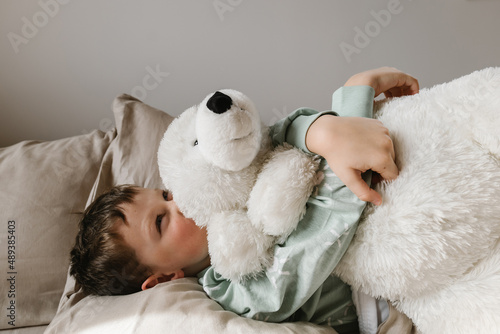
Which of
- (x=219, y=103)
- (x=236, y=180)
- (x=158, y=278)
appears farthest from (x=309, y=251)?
(x=158, y=278)

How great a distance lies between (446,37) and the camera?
137 cm

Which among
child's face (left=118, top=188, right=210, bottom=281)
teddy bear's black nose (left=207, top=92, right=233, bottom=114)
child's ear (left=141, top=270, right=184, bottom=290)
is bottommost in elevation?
child's ear (left=141, top=270, right=184, bottom=290)

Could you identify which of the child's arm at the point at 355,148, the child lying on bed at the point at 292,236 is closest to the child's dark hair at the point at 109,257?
the child lying on bed at the point at 292,236

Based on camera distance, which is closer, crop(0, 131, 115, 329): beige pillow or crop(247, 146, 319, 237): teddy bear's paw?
crop(247, 146, 319, 237): teddy bear's paw

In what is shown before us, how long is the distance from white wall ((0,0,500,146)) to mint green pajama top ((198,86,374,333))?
68cm

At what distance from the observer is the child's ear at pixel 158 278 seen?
88 centimetres

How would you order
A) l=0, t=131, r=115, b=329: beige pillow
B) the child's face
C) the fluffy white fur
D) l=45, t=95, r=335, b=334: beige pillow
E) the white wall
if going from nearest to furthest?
1. the fluffy white fur
2. l=45, t=95, r=335, b=334: beige pillow
3. the child's face
4. l=0, t=131, r=115, b=329: beige pillow
5. the white wall

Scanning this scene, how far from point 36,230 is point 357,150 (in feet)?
3.15

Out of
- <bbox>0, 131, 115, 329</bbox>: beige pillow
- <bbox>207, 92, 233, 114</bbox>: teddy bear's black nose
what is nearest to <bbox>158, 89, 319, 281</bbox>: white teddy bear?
<bbox>207, 92, 233, 114</bbox>: teddy bear's black nose

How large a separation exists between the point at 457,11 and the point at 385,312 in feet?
3.54

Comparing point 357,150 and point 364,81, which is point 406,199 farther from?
point 364,81

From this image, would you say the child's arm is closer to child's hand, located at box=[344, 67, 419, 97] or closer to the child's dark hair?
child's hand, located at box=[344, 67, 419, 97]

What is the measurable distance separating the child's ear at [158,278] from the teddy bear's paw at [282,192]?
344mm

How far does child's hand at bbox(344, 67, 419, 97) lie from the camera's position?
76 centimetres
